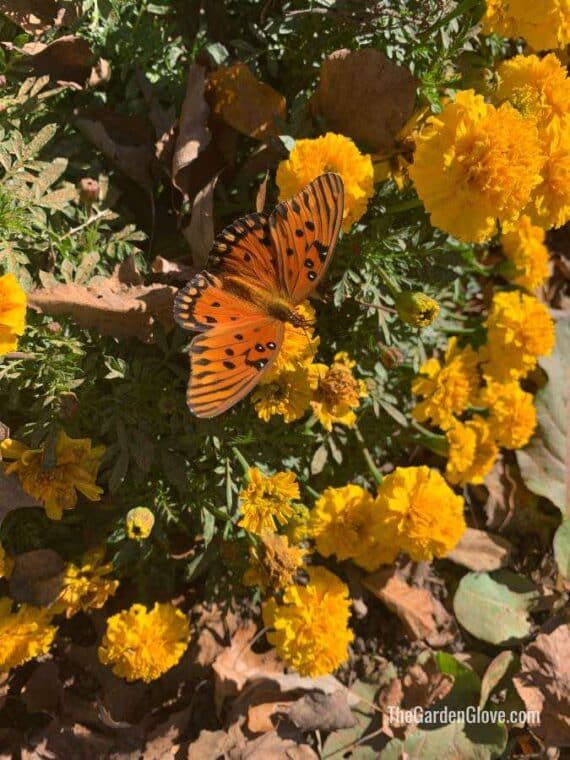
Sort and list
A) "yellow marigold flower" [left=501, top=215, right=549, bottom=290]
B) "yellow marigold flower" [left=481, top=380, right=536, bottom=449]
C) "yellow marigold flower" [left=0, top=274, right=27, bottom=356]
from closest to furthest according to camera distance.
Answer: "yellow marigold flower" [left=0, top=274, right=27, bottom=356] → "yellow marigold flower" [left=481, top=380, right=536, bottom=449] → "yellow marigold flower" [left=501, top=215, right=549, bottom=290]

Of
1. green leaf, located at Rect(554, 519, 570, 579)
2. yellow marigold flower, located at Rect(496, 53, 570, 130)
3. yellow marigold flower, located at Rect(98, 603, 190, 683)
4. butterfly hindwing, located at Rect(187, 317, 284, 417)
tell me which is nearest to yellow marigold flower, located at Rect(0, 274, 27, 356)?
butterfly hindwing, located at Rect(187, 317, 284, 417)

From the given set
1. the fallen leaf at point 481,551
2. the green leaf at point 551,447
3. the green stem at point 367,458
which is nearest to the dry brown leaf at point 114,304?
the green stem at point 367,458

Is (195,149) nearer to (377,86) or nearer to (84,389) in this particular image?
(377,86)

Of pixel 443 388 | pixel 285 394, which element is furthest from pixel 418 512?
pixel 285 394

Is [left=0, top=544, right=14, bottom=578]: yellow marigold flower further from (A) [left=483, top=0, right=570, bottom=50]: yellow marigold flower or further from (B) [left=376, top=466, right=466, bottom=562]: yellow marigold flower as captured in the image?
(A) [left=483, top=0, right=570, bottom=50]: yellow marigold flower

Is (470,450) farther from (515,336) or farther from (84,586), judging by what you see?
(84,586)

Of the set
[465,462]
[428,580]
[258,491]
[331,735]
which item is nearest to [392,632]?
[428,580]

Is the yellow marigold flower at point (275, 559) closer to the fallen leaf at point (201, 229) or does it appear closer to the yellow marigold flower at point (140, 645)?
the yellow marigold flower at point (140, 645)
